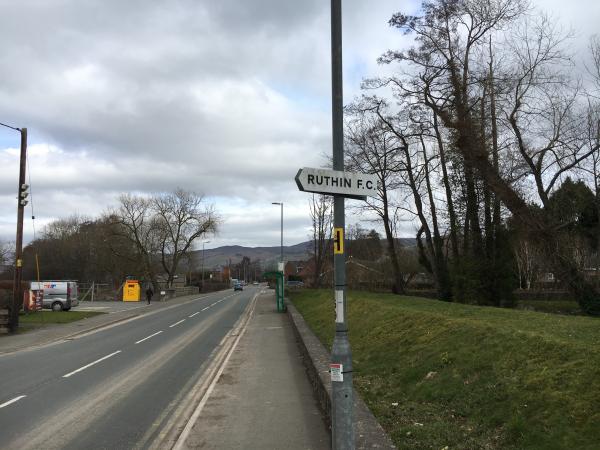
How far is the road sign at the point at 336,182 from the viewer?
5.20 meters

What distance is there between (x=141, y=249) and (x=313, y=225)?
88.9 feet

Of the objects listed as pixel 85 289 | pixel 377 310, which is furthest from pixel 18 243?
pixel 85 289

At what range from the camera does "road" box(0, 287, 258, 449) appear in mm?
7105

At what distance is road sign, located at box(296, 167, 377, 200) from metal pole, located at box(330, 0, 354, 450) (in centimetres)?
15

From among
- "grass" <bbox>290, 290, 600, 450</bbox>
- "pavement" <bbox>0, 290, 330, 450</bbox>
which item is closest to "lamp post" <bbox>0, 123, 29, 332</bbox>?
"pavement" <bbox>0, 290, 330, 450</bbox>

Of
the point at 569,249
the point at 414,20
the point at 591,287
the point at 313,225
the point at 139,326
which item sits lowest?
the point at 139,326

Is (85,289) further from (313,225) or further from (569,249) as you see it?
(569,249)

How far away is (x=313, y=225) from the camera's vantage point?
54562mm

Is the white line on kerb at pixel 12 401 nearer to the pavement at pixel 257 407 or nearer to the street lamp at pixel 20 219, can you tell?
the pavement at pixel 257 407

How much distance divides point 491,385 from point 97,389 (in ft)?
24.5

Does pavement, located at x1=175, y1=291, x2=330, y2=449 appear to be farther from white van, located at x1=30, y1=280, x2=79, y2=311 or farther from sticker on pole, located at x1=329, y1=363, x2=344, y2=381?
white van, located at x1=30, y1=280, x2=79, y2=311

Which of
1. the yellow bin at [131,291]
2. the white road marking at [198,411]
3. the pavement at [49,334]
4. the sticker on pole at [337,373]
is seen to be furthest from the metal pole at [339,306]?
the yellow bin at [131,291]

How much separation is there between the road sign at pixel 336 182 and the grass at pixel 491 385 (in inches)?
108

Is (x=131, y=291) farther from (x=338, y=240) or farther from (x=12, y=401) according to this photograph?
(x=338, y=240)
